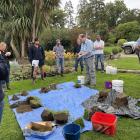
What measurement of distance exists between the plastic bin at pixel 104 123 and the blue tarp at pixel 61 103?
24 cm

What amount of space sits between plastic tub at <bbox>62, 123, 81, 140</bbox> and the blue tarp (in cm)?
29

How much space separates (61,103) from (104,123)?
2635mm

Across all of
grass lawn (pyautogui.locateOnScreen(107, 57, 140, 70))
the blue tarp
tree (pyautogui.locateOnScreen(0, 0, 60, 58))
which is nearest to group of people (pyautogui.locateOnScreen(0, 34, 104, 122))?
the blue tarp

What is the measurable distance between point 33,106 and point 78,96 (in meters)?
1.65

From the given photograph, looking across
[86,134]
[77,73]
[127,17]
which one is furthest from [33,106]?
[127,17]

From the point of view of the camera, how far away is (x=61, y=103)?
27.2 ft

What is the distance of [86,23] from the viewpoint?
56.0 m

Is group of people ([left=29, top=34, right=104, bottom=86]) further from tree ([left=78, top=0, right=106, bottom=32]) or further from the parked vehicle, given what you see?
tree ([left=78, top=0, right=106, bottom=32])

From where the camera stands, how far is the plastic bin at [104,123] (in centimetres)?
575

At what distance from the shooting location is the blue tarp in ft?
21.5

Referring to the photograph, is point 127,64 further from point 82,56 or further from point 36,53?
point 82,56

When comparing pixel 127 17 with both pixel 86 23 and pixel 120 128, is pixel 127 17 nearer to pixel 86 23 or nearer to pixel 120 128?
pixel 86 23

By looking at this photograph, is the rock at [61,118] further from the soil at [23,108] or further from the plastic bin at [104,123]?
the soil at [23,108]

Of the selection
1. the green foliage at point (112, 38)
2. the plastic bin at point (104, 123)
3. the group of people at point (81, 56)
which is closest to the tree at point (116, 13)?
the green foliage at point (112, 38)
